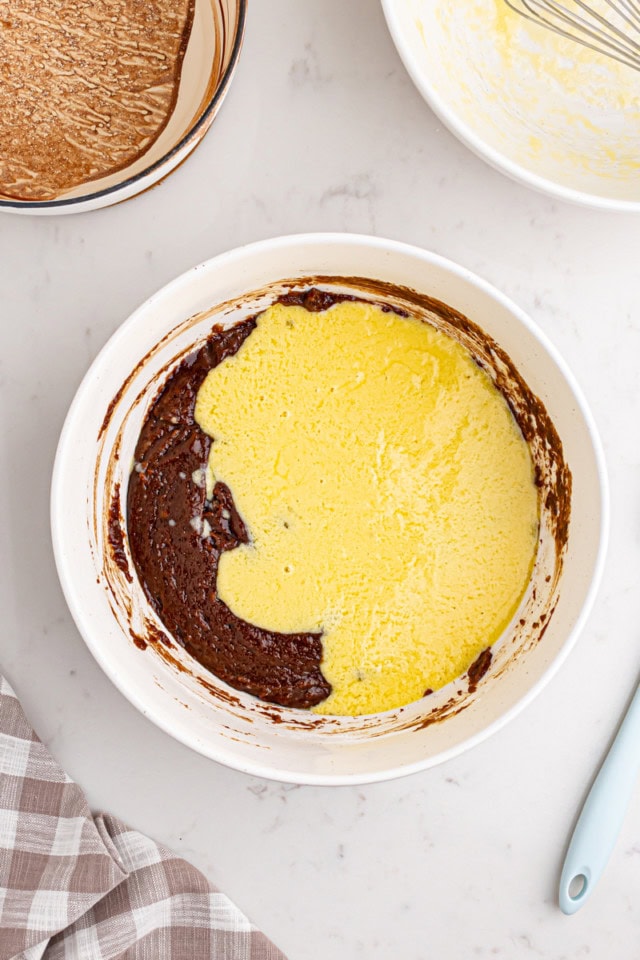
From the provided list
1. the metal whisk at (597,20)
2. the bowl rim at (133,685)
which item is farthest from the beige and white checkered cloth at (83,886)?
the metal whisk at (597,20)

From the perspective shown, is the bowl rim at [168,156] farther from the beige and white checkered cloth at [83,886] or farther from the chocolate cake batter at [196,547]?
the beige and white checkered cloth at [83,886]

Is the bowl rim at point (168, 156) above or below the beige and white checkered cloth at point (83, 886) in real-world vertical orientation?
above

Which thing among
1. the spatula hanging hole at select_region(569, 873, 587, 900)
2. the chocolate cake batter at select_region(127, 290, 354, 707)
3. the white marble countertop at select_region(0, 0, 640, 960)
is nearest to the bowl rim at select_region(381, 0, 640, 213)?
the white marble countertop at select_region(0, 0, 640, 960)

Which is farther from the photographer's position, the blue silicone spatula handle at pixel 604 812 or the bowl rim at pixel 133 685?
the blue silicone spatula handle at pixel 604 812

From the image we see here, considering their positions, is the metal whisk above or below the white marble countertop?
above

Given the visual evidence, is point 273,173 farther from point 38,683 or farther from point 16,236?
point 38,683

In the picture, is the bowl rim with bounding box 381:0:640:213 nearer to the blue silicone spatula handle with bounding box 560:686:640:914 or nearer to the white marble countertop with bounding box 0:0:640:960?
the white marble countertop with bounding box 0:0:640:960

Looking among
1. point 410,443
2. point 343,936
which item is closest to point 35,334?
point 410,443

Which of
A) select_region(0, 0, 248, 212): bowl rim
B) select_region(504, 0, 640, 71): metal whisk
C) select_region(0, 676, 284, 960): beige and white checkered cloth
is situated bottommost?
select_region(0, 676, 284, 960): beige and white checkered cloth

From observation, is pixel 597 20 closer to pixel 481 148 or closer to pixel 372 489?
pixel 481 148
